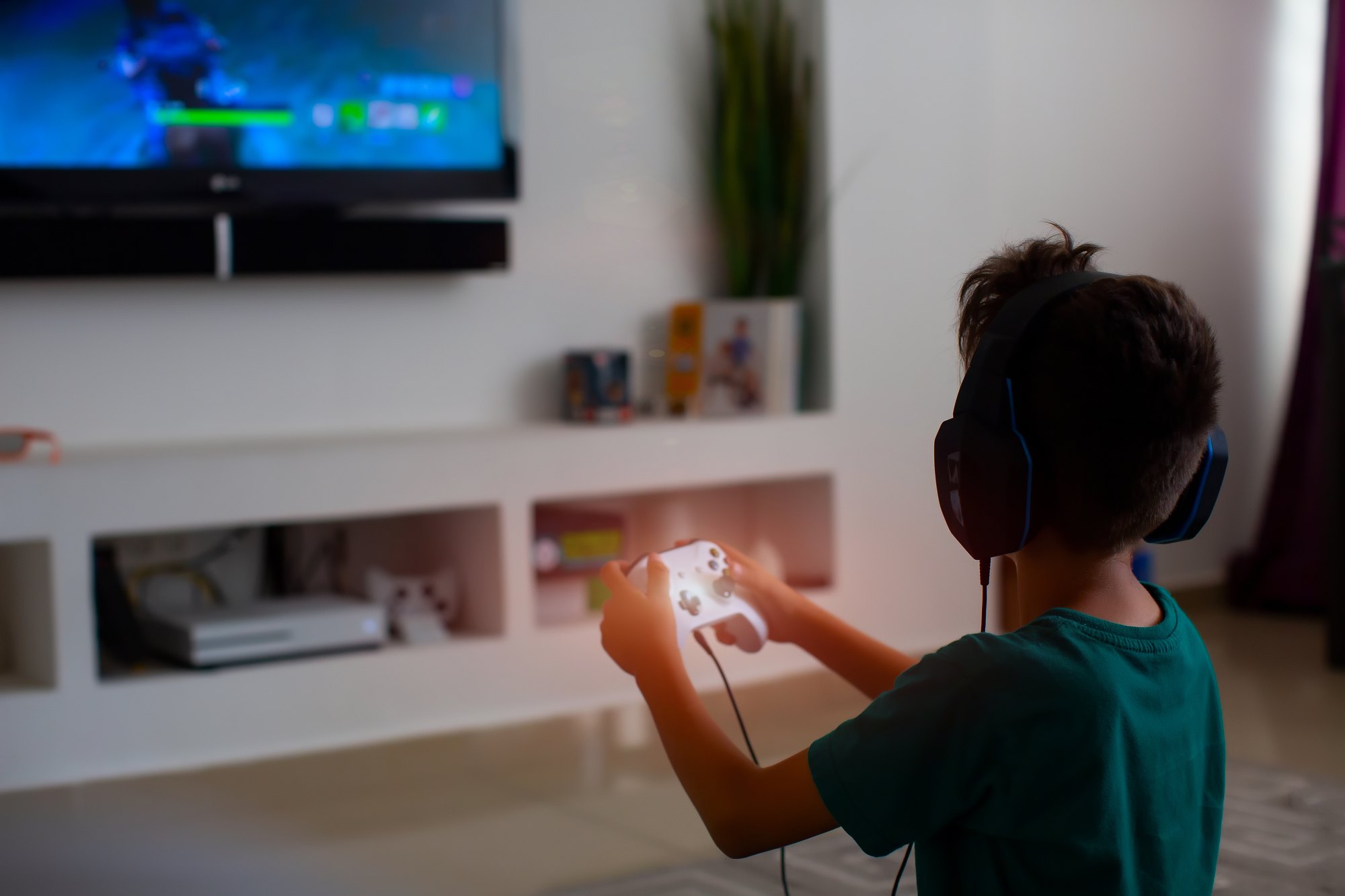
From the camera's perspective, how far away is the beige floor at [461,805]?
182 centimetres

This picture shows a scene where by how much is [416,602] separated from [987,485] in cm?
192

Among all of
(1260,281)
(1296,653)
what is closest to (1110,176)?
(1260,281)

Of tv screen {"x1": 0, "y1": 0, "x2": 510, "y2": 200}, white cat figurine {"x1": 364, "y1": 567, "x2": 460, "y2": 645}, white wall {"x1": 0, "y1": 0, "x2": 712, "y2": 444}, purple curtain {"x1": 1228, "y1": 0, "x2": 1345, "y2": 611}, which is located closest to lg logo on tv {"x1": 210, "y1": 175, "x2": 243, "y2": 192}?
tv screen {"x1": 0, "y1": 0, "x2": 510, "y2": 200}

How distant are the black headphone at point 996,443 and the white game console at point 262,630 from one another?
1.74 m

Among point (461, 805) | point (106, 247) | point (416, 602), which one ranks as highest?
point (106, 247)

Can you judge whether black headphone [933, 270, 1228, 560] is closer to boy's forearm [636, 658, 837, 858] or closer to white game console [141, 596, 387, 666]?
boy's forearm [636, 658, 837, 858]

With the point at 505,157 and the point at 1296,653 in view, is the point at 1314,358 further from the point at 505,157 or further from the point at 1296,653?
the point at 505,157

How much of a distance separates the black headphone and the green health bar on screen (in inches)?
75.7

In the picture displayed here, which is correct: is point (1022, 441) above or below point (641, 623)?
above

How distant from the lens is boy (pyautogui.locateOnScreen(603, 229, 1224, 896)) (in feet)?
2.54

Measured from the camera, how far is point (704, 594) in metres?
1.03

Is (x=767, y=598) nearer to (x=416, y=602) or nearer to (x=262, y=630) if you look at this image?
(x=262, y=630)

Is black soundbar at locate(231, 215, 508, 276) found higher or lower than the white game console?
higher

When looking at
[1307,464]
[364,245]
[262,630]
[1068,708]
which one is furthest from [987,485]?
[1307,464]
